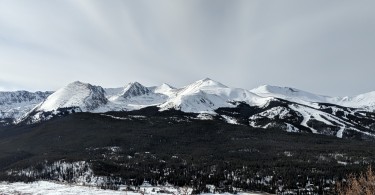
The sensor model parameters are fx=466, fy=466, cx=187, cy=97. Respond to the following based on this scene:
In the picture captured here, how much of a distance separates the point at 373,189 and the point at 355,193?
2346 mm

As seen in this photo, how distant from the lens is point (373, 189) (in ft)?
202

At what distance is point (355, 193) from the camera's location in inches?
2458
